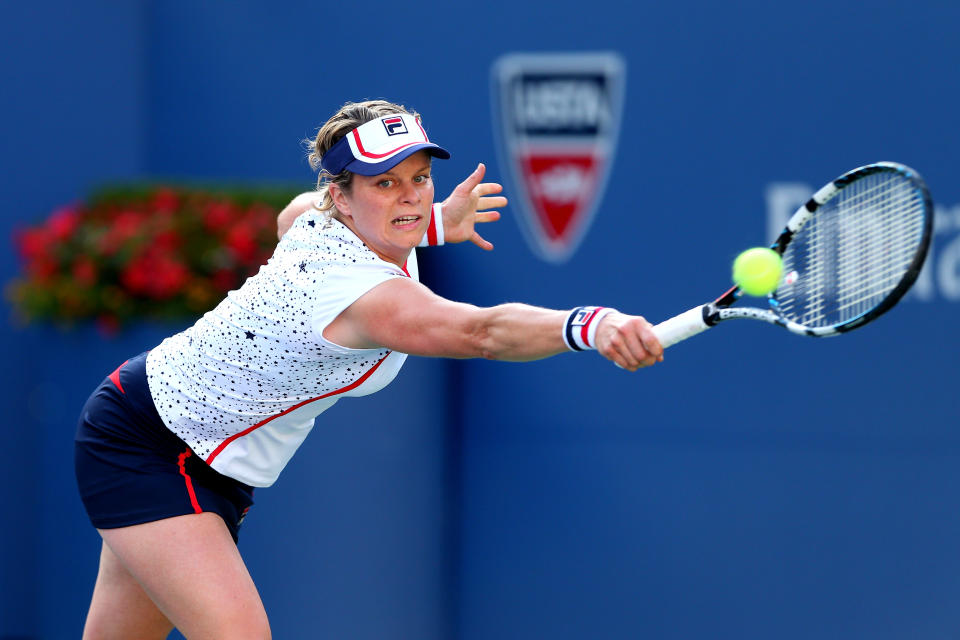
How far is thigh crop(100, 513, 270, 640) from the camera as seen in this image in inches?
121

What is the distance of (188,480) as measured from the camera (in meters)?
3.26

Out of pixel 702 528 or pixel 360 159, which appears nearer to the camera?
pixel 360 159

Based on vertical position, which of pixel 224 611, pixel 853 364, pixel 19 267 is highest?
pixel 19 267

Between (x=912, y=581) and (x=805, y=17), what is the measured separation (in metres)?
2.26

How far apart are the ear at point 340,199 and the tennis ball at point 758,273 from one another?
933mm

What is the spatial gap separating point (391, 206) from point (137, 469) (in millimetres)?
949

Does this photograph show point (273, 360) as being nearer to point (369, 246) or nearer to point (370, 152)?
point (369, 246)

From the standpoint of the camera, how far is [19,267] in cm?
536

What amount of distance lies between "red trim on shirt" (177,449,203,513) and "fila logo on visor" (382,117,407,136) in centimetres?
98

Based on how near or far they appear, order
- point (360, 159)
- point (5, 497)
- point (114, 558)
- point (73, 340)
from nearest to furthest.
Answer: point (360, 159) → point (114, 558) → point (73, 340) → point (5, 497)

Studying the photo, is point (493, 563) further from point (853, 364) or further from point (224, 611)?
point (224, 611)

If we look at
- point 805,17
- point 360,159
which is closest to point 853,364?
point 805,17

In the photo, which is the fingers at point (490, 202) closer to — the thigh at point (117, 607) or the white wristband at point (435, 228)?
the white wristband at point (435, 228)

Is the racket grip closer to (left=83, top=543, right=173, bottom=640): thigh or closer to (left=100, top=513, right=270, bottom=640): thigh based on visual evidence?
(left=100, top=513, right=270, bottom=640): thigh
